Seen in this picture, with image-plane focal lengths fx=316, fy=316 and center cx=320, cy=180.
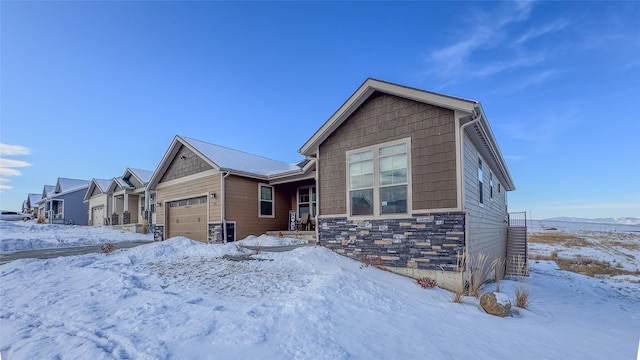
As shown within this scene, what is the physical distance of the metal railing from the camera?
52.6ft

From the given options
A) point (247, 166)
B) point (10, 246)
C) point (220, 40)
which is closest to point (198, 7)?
point (220, 40)

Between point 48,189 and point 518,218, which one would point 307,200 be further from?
point 48,189

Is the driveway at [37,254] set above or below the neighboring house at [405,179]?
below

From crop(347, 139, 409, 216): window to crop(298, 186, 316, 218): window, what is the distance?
19.9 ft

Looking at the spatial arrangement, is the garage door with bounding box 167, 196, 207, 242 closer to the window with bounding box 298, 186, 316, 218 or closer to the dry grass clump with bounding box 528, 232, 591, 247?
the window with bounding box 298, 186, 316, 218

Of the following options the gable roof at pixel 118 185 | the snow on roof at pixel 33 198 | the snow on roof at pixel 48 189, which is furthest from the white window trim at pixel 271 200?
the snow on roof at pixel 33 198

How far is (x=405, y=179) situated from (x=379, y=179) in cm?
76

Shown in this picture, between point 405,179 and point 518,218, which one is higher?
point 405,179

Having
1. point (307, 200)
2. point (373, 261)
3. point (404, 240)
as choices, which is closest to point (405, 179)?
point (404, 240)

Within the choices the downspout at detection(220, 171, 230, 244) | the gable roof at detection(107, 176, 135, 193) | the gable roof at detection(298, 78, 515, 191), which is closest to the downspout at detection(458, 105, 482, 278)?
the gable roof at detection(298, 78, 515, 191)

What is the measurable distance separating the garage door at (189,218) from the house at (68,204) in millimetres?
22912

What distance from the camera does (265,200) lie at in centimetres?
1517

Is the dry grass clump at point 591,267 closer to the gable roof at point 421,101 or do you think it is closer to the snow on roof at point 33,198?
the gable roof at point 421,101

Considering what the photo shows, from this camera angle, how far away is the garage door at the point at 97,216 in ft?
90.7
